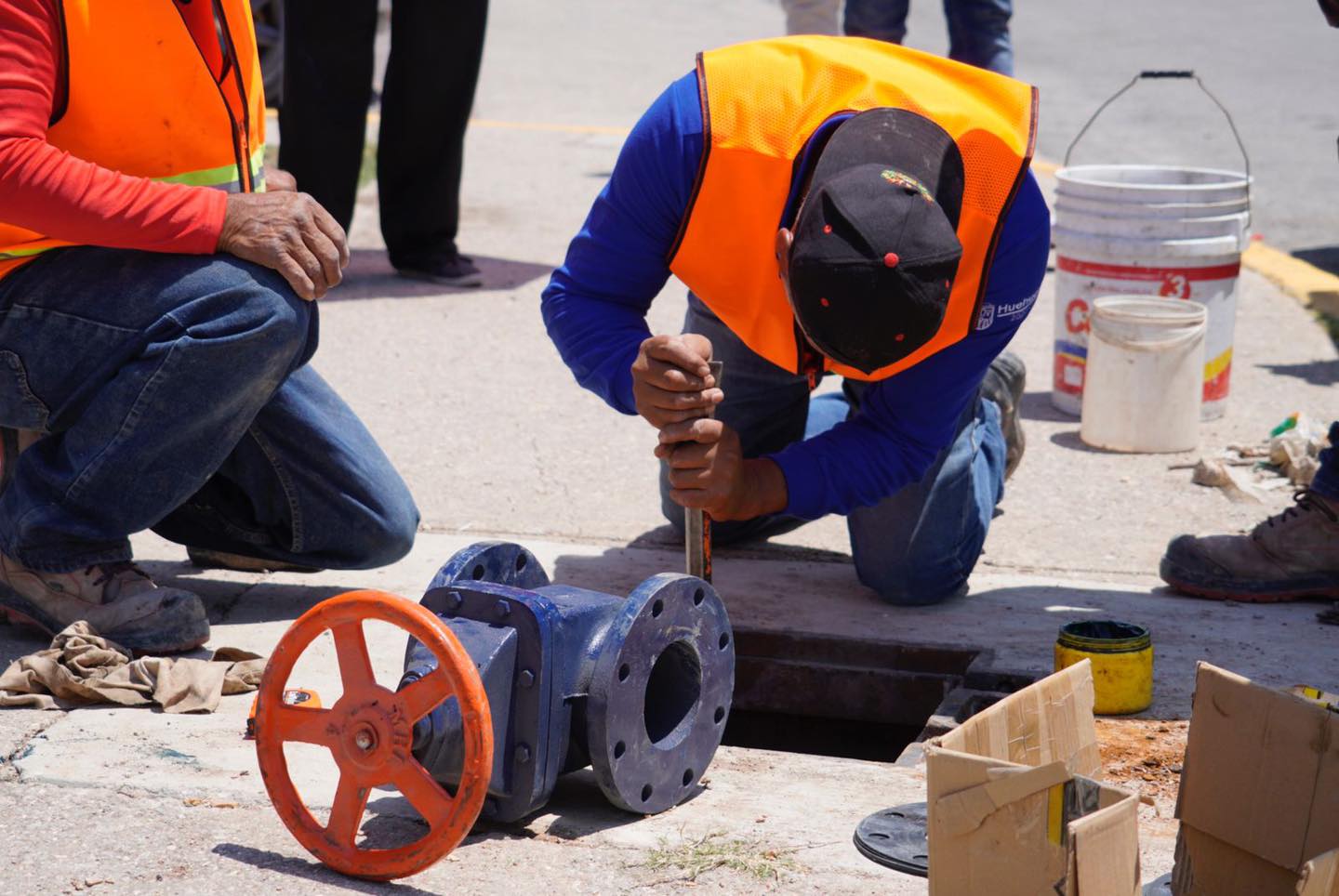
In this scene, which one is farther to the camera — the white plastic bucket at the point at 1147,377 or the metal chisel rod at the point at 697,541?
the white plastic bucket at the point at 1147,377

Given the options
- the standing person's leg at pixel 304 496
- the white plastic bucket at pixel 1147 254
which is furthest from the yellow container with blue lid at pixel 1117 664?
the white plastic bucket at pixel 1147 254

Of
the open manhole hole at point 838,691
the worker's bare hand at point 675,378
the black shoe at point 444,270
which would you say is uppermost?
the worker's bare hand at point 675,378

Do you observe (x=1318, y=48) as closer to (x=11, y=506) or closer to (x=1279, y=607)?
(x=1279, y=607)

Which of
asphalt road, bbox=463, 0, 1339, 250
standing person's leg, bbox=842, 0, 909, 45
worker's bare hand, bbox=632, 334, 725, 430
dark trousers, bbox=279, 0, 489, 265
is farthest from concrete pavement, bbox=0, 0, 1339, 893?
asphalt road, bbox=463, 0, 1339, 250

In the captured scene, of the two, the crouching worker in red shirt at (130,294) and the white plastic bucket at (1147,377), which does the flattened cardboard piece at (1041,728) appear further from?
the white plastic bucket at (1147,377)

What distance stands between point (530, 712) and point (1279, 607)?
1.84 meters

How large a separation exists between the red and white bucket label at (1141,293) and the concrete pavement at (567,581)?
0.12 meters

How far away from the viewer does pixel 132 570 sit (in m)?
3.02

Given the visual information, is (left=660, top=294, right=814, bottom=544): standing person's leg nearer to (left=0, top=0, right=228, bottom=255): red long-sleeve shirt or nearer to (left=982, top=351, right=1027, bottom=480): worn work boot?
(left=982, top=351, right=1027, bottom=480): worn work boot

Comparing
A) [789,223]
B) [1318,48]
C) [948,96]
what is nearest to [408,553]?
[789,223]

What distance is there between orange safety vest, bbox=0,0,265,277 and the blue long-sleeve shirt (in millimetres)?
664

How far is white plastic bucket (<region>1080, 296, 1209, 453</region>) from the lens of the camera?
436 cm

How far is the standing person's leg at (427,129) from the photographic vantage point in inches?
219

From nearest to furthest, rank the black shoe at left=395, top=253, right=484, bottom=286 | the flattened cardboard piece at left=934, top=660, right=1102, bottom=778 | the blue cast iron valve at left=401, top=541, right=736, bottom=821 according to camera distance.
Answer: the flattened cardboard piece at left=934, top=660, right=1102, bottom=778, the blue cast iron valve at left=401, top=541, right=736, bottom=821, the black shoe at left=395, top=253, right=484, bottom=286
